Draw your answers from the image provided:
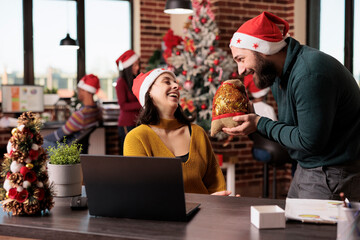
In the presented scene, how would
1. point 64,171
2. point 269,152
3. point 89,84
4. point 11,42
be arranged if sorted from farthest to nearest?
point 11,42
point 89,84
point 269,152
point 64,171

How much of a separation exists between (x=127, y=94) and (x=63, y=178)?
10.4 ft

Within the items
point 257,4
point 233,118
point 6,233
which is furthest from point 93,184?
point 257,4

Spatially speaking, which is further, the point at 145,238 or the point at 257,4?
the point at 257,4

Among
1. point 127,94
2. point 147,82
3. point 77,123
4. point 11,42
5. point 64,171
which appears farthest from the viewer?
point 11,42

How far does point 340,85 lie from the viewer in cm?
197

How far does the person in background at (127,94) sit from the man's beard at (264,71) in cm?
311

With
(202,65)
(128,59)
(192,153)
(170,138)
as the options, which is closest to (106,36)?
(128,59)

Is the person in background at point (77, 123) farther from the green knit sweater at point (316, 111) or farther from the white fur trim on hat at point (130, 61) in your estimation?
the green knit sweater at point (316, 111)

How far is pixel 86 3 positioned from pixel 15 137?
5.43 metres

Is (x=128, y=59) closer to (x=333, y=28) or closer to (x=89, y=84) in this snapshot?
(x=89, y=84)

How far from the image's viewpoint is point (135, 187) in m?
1.66

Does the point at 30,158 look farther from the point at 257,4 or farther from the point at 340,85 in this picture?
the point at 257,4

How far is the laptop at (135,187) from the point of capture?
5.29ft

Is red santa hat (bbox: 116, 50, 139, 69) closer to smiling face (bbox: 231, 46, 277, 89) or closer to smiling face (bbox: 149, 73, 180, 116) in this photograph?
smiling face (bbox: 149, 73, 180, 116)
